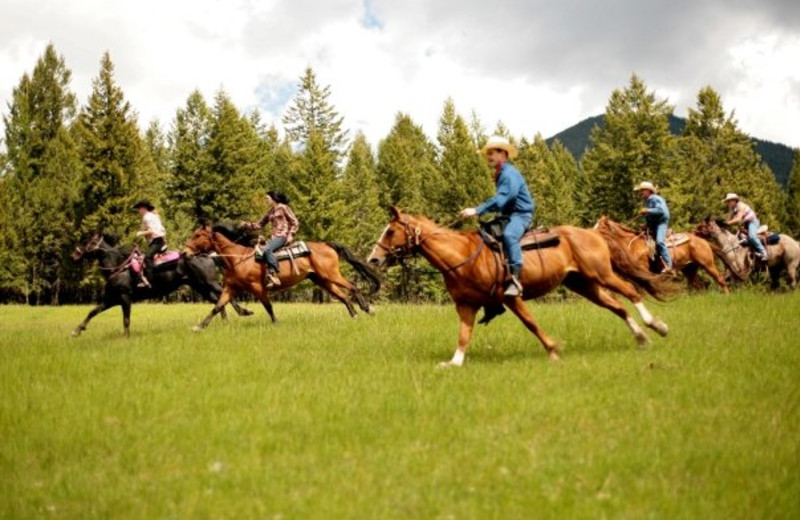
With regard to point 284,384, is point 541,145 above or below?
above

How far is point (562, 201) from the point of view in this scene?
5569 centimetres

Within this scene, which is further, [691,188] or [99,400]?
[691,188]

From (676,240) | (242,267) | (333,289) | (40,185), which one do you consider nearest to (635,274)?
(333,289)

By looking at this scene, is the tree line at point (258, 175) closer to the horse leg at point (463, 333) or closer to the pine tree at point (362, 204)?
the pine tree at point (362, 204)

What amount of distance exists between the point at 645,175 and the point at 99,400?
1633 inches

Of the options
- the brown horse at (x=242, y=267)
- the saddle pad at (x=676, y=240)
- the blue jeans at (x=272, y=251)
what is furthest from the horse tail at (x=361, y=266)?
the saddle pad at (x=676, y=240)

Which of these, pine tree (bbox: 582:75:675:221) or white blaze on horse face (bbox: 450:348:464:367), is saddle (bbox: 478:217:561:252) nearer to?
white blaze on horse face (bbox: 450:348:464:367)

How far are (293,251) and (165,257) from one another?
3.58 metres

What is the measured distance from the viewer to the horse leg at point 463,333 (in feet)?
30.9

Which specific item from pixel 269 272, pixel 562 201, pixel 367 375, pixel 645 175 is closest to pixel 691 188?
pixel 645 175

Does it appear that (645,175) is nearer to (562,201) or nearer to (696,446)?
(562,201)

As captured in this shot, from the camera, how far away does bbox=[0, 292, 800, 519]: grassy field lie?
199 inches

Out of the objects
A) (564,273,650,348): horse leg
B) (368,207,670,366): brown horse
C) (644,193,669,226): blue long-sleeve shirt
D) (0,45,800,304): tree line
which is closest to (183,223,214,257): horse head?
(368,207,670,366): brown horse

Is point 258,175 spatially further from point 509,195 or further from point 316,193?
point 509,195
